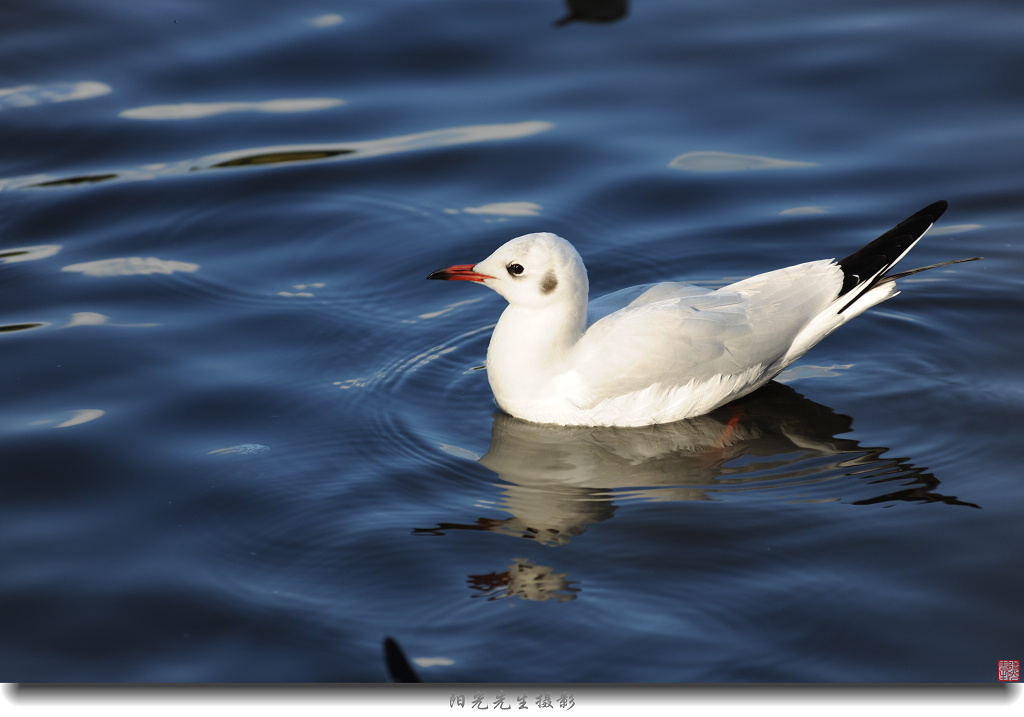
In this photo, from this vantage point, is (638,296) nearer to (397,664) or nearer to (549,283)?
(549,283)

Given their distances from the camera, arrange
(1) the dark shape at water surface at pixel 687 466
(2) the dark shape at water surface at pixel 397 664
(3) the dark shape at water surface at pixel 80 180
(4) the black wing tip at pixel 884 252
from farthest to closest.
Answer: (3) the dark shape at water surface at pixel 80 180, (4) the black wing tip at pixel 884 252, (1) the dark shape at water surface at pixel 687 466, (2) the dark shape at water surface at pixel 397 664

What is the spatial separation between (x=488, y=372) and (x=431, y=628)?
201 centimetres

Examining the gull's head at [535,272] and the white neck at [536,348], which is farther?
the white neck at [536,348]

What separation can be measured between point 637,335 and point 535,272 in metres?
0.68

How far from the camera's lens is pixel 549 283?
6.57 metres

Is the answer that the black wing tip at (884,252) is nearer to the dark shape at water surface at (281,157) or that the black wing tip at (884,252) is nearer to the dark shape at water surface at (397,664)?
the dark shape at water surface at (397,664)

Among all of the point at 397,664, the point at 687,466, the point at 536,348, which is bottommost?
the point at 397,664

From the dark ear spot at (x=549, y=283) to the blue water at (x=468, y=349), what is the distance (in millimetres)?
815

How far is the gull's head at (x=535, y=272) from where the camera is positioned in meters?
6.52

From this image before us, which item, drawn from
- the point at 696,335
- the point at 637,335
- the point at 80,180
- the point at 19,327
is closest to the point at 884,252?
the point at 696,335

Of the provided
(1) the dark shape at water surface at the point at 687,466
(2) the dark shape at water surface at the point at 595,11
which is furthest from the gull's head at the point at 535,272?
(2) the dark shape at water surface at the point at 595,11

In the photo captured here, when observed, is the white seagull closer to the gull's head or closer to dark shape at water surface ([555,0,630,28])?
the gull's head

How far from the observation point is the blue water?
5250mm

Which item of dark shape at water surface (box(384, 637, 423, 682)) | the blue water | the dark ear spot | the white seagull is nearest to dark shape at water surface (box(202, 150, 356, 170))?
the blue water
